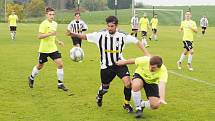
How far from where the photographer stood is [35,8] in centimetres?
9606

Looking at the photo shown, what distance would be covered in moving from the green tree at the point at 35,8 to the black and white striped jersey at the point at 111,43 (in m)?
86.3

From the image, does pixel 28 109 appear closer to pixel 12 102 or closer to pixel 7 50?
pixel 12 102

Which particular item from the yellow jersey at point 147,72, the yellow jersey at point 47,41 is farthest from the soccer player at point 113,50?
the yellow jersey at point 47,41

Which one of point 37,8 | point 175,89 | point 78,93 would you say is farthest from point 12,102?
point 37,8

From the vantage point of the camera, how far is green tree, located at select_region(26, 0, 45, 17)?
95.3 m

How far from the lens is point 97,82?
14656 mm

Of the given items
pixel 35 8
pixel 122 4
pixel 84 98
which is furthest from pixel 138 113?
pixel 122 4

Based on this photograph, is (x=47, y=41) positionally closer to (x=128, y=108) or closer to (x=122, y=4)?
(x=128, y=108)

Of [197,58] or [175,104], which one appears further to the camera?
[197,58]

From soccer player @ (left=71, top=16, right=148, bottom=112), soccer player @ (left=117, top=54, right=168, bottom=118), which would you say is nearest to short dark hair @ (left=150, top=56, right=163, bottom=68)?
soccer player @ (left=117, top=54, right=168, bottom=118)

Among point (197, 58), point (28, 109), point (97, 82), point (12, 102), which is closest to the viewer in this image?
point (28, 109)

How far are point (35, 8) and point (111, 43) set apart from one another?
87.8 m

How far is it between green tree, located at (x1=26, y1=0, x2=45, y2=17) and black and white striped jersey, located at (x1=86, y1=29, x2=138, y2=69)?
283ft

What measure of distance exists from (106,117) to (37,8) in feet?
→ 290
